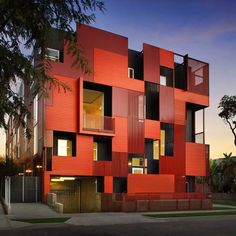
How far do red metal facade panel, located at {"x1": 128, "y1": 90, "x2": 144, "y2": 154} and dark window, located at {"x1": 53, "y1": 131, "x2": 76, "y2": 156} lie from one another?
4.83 m

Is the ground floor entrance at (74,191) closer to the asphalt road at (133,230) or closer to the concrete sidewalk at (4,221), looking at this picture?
the concrete sidewalk at (4,221)

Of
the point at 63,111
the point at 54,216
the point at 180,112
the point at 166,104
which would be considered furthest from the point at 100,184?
the point at 54,216

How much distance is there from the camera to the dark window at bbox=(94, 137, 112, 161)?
3434 centimetres

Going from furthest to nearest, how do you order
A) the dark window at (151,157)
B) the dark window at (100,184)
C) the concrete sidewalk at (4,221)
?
the dark window at (151,157), the dark window at (100,184), the concrete sidewalk at (4,221)

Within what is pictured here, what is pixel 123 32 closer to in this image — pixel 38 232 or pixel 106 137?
pixel 106 137

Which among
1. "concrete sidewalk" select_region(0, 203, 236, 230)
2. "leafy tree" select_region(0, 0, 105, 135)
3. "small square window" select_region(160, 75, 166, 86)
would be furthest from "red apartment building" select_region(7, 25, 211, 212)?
"leafy tree" select_region(0, 0, 105, 135)

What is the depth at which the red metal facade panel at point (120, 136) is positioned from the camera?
111 feet

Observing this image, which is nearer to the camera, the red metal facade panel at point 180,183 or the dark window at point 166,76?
the red metal facade panel at point 180,183

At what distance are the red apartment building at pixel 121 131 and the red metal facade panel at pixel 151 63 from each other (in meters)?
0.09

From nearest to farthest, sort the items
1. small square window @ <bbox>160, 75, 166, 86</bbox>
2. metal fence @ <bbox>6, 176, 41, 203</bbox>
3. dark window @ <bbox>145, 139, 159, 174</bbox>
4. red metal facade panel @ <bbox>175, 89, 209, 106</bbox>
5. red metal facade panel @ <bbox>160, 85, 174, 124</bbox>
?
1. metal fence @ <bbox>6, 176, 41, 203</bbox>
2. dark window @ <bbox>145, 139, 159, 174</bbox>
3. red metal facade panel @ <bbox>160, 85, 174, 124</bbox>
4. red metal facade panel @ <bbox>175, 89, 209, 106</bbox>
5. small square window @ <bbox>160, 75, 166, 86</bbox>

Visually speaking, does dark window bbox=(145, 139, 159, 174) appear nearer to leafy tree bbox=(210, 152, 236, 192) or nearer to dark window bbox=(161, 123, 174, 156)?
dark window bbox=(161, 123, 174, 156)

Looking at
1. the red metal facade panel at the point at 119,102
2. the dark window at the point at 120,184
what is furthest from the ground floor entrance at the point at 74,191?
the red metal facade panel at the point at 119,102

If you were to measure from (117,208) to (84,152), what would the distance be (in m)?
6.90

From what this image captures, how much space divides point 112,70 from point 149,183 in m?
9.79
